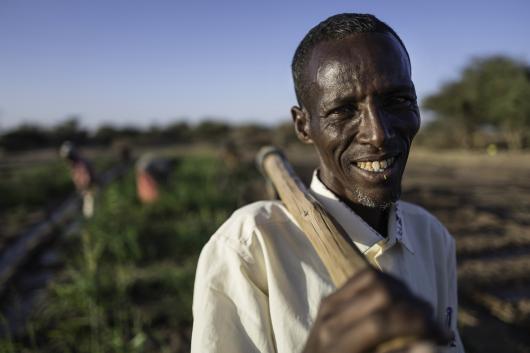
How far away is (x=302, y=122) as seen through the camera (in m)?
1.22

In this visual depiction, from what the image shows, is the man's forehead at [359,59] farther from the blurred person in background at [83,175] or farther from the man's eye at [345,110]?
the blurred person in background at [83,175]

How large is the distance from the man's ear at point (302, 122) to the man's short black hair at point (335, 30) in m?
0.07

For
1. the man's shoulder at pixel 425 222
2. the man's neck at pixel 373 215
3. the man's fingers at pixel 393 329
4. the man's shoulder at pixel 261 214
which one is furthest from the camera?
the man's shoulder at pixel 425 222

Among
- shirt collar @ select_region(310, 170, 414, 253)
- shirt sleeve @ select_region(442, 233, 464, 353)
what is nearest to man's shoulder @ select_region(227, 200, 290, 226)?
shirt collar @ select_region(310, 170, 414, 253)

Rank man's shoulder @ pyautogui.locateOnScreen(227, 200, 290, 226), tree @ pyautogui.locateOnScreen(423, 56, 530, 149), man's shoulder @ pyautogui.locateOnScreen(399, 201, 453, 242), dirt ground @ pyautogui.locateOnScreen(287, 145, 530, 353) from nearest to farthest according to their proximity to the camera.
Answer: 1. man's shoulder @ pyautogui.locateOnScreen(227, 200, 290, 226)
2. man's shoulder @ pyautogui.locateOnScreen(399, 201, 453, 242)
3. dirt ground @ pyautogui.locateOnScreen(287, 145, 530, 353)
4. tree @ pyautogui.locateOnScreen(423, 56, 530, 149)

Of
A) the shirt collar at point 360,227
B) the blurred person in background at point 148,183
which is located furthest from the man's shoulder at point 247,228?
the blurred person in background at point 148,183

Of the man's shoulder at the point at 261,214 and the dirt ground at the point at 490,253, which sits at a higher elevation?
the man's shoulder at the point at 261,214

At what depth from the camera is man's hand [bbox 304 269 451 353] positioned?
18.5 inches

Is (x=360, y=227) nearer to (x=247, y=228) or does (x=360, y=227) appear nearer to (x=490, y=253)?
(x=247, y=228)

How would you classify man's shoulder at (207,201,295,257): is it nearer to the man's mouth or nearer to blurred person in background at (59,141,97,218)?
the man's mouth

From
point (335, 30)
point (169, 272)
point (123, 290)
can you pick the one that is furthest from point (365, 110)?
point (169, 272)

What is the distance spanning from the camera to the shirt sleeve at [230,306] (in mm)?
884

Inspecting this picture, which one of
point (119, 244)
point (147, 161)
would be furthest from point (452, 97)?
point (119, 244)

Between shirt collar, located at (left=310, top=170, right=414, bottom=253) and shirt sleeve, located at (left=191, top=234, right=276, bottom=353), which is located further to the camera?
shirt collar, located at (left=310, top=170, right=414, bottom=253)
